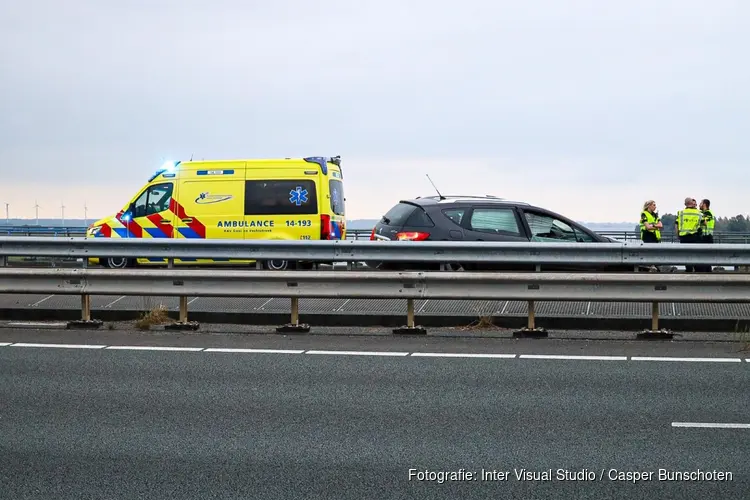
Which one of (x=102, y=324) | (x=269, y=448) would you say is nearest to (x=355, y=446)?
(x=269, y=448)

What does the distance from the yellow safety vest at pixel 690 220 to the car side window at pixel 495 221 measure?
6439 mm

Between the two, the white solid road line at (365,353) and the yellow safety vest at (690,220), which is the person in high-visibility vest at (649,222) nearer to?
the yellow safety vest at (690,220)

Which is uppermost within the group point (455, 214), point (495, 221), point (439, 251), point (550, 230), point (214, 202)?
point (214, 202)

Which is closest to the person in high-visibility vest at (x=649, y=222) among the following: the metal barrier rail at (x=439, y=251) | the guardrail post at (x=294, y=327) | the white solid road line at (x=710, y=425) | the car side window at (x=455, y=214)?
the car side window at (x=455, y=214)

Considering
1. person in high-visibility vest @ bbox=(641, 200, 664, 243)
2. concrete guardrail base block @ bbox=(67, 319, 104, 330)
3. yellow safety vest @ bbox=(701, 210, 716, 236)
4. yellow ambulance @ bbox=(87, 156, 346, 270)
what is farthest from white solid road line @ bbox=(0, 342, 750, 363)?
yellow safety vest @ bbox=(701, 210, 716, 236)

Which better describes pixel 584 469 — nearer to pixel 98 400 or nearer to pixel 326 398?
pixel 326 398

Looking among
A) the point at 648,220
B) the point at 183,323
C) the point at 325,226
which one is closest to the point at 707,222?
the point at 648,220

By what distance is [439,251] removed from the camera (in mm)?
12094

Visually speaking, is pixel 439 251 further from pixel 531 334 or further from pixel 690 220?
pixel 690 220

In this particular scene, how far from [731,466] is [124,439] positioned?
3810 millimetres

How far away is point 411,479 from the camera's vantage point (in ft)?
18.8

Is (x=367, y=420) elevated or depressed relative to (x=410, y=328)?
depressed

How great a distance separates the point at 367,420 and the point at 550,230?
8725mm

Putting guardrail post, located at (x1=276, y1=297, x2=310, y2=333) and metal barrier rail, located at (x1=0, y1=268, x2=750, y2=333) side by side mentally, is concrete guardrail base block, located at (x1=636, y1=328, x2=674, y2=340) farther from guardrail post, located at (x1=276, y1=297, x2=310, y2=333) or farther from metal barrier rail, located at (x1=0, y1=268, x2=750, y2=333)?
guardrail post, located at (x1=276, y1=297, x2=310, y2=333)
